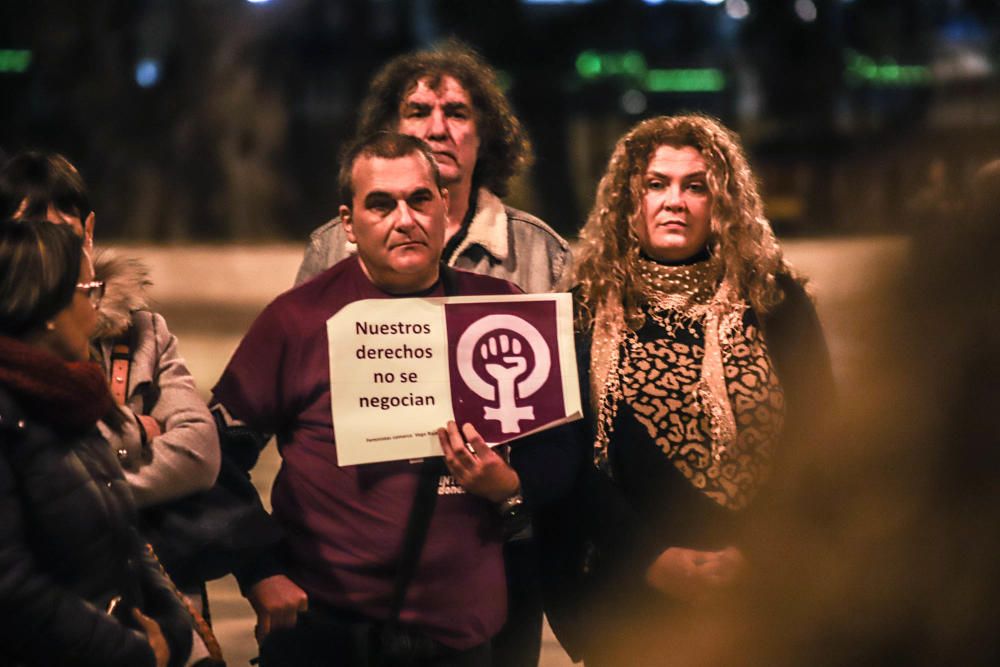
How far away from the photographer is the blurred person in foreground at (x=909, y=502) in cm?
104

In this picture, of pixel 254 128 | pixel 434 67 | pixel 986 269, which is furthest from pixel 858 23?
pixel 986 269

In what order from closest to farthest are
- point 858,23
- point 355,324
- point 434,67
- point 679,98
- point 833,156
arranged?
point 355,324, point 434,67, point 833,156, point 858,23, point 679,98

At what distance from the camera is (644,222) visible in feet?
11.2

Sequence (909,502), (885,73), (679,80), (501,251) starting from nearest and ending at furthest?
(909,502) < (501,251) < (885,73) < (679,80)

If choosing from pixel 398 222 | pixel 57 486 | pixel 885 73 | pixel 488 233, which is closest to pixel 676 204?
pixel 488 233

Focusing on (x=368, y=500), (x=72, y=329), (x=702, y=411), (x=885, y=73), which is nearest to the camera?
(x=72, y=329)

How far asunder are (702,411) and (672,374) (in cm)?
11

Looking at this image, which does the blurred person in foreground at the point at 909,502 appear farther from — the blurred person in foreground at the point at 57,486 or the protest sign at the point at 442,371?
the protest sign at the point at 442,371

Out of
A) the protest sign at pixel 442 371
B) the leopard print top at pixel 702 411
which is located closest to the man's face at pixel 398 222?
the protest sign at pixel 442 371

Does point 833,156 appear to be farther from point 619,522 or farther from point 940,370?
point 940,370

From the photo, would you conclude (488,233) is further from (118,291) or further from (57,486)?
(57,486)

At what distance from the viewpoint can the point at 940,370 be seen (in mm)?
1050

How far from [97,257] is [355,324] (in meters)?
0.71

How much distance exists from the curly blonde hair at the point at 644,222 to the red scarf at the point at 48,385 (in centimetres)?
138
